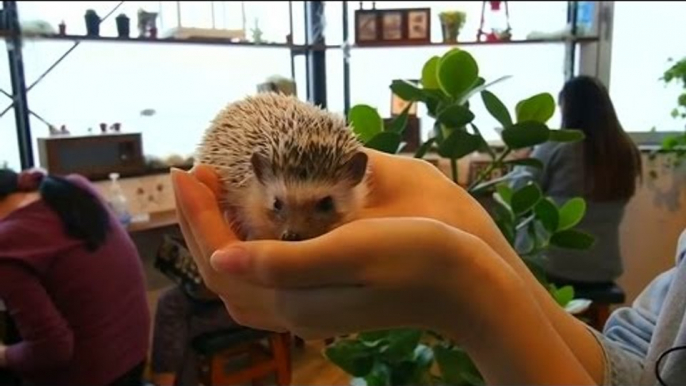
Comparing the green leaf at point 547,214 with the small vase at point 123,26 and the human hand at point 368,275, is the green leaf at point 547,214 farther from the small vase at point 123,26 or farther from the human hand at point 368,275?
the small vase at point 123,26

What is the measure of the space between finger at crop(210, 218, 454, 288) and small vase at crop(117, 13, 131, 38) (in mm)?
2231

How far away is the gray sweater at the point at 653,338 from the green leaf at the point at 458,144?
0.36 meters

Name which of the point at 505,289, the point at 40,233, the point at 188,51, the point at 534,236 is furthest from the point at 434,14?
the point at 505,289

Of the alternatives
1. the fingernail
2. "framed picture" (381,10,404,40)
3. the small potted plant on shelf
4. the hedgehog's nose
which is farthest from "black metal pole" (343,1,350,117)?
the fingernail

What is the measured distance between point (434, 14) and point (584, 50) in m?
0.84

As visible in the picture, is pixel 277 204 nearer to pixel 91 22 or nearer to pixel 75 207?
pixel 75 207

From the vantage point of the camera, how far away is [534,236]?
1.12 m

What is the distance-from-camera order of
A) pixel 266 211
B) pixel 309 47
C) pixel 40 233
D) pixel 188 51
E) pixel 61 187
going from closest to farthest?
pixel 266 211 → pixel 40 233 → pixel 61 187 → pixel 188 51 → pixel 309 47

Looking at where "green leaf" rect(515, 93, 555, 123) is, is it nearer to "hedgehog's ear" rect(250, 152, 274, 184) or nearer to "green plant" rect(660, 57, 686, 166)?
"green plant" rect(660, 57, 686, 166)

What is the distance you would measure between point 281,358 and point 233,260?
2124mm

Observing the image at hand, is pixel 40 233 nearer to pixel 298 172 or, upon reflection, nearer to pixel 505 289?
pixel 298 172

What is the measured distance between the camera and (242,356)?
244 centimetres

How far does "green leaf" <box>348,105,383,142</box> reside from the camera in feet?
3.31

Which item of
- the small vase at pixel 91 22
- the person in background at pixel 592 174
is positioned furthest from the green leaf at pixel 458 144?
the small vase at pixel 91 22
